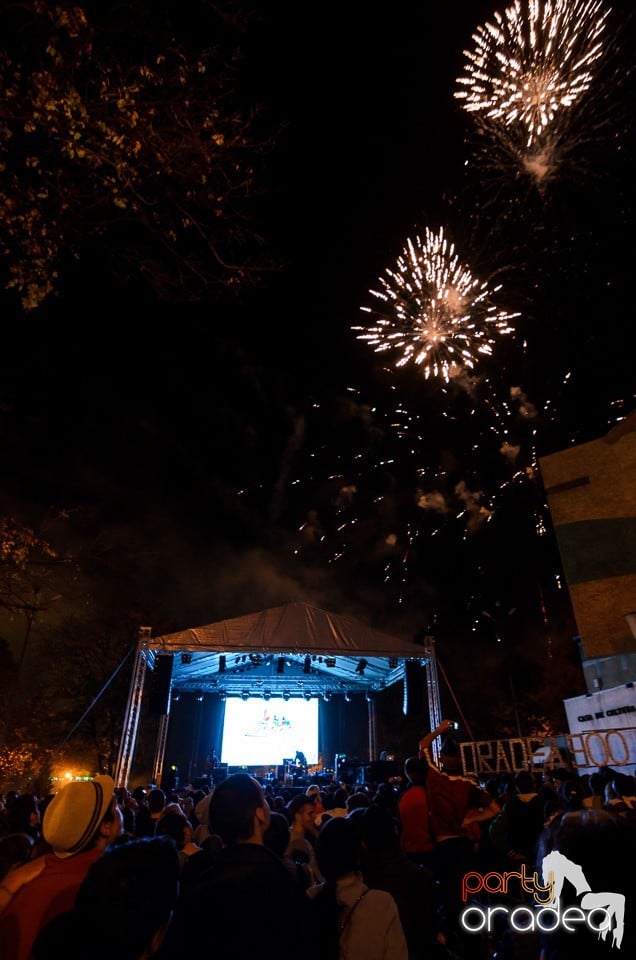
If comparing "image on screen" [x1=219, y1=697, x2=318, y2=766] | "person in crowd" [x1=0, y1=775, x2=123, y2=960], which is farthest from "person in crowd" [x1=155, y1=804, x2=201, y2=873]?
"image on screen" [x1=219, y1=697, x2=318, y2=766]

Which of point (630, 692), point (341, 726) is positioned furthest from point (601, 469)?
point (341, 726)

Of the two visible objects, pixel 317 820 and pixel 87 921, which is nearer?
pixel 87 921

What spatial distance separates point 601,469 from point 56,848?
3.11 metres

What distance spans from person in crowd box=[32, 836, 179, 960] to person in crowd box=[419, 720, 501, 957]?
123 inches

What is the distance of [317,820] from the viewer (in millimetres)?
5973

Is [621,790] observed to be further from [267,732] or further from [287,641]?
[267,732]

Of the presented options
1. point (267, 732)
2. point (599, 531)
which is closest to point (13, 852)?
point (599, 531)

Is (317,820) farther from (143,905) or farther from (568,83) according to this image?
(568,83)

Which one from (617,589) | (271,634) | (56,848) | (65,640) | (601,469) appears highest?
(65,640)

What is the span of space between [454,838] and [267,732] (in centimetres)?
1407

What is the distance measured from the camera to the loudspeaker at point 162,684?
12.7 meters

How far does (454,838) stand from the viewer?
4.08 m

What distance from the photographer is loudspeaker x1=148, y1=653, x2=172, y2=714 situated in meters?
12.7

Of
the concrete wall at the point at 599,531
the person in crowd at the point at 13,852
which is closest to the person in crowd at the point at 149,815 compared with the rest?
the person in crowd at the point at 13,852
